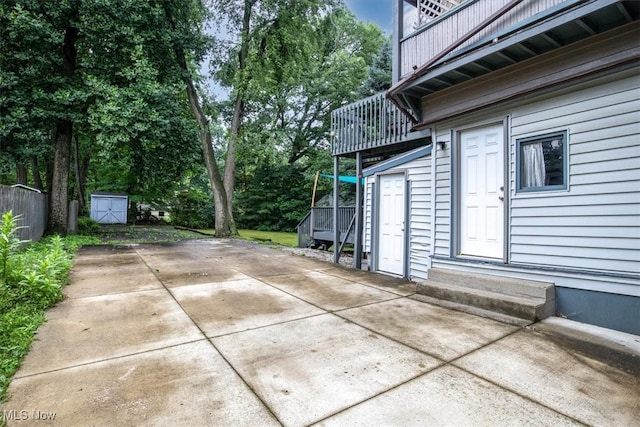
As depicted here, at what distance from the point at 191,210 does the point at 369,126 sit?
1760 centimetres

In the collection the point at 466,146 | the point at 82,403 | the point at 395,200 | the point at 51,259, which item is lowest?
the point at 82,403

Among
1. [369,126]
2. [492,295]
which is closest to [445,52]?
[369,126]

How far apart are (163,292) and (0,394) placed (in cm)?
254

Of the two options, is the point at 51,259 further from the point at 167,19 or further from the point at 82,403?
the point at 167,19

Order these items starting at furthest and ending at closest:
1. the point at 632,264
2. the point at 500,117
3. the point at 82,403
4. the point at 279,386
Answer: the point at 500,117 → the point at 632,264 → the point at 279,386 → the point at 82,403

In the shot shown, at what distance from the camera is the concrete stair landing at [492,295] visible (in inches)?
138

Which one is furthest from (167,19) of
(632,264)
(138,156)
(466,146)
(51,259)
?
(632,264)

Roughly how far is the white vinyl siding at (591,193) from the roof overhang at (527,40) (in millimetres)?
581

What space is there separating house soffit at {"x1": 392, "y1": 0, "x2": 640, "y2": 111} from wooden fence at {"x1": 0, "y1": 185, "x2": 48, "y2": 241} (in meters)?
6.44

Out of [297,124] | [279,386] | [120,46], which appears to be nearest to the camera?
[279,386]

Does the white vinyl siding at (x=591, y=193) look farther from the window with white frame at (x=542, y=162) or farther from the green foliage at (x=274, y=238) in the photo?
the green foliage at (x=274, y=238)

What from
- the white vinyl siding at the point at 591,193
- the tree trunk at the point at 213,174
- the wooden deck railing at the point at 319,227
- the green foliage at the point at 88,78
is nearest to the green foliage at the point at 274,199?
the tree trunk at the point at 213,174

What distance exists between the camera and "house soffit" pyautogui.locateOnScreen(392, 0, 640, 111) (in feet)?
10.1

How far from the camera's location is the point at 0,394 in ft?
6.45
